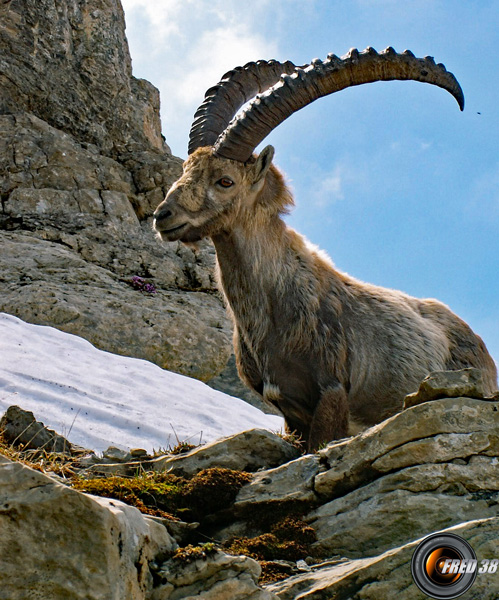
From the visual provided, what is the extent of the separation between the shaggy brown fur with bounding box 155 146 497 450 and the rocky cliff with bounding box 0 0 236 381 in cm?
727

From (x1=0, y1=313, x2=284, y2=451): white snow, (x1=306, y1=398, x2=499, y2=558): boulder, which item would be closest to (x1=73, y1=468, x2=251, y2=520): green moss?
(x1=306, y1=398, x2=499, y2=558): boulder

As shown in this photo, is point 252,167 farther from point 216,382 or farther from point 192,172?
point 216,382

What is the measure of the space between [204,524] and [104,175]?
1611 centimetres

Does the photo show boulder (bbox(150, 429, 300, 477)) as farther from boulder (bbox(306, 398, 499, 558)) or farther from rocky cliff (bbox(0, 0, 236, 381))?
rocky cliff (bbox(0, 0, 236, 381))

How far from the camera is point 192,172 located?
709 centimetres

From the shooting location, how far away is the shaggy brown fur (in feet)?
21.7

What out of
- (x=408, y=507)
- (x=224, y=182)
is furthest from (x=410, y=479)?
(x=224, y=182)

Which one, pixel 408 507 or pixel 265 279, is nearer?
pixel 408 507

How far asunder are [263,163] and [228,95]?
64.5 inches

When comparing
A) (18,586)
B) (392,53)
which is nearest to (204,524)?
(18,586)

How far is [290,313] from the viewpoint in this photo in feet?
22.5

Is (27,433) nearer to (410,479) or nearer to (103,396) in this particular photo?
(410,479)

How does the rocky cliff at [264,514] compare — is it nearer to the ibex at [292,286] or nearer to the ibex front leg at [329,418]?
the ibex front leg at [329,418]

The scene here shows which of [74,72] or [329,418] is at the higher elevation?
[74,72]
